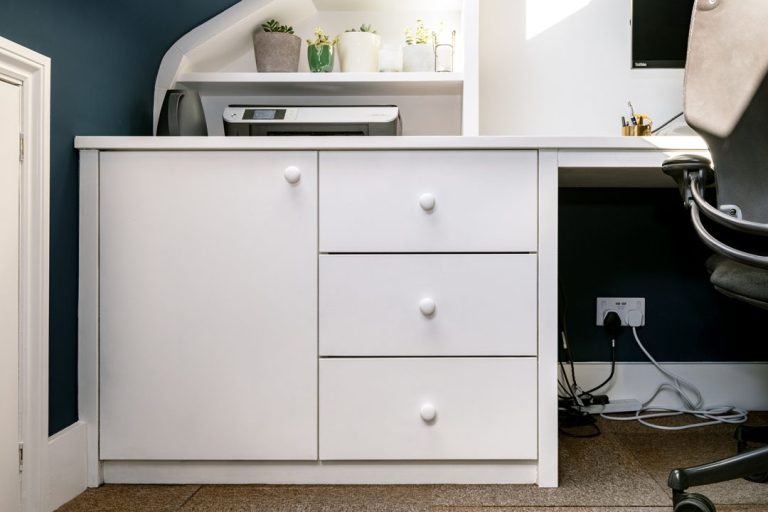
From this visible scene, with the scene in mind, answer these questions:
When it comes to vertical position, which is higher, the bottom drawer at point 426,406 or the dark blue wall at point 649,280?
the dark blue wall at point 649,280

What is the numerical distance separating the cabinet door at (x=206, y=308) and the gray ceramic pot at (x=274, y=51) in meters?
0.48

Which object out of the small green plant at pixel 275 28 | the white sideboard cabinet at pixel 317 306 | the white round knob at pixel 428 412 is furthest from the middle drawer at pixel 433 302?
the small green plant at pixel 275 28

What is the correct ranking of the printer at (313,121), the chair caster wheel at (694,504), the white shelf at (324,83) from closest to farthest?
the chair caster wheel at (694,504) → the printer at (313,121) → the white shelf at (324,83)

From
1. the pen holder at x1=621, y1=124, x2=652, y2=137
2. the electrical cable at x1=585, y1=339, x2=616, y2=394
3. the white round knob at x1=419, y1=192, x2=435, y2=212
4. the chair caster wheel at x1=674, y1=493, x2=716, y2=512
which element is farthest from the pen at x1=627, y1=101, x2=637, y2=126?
the chair caster wheel at x1=674, y1=493, x2=716, y2=512

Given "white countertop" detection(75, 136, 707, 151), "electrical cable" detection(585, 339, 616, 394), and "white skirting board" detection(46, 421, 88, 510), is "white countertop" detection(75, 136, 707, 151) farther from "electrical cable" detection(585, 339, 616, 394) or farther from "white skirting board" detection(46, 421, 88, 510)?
"electrical cable" detection(585, 339, 616, 394)

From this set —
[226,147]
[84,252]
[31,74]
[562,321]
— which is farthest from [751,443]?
[31,74]

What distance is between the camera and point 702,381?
1771mm

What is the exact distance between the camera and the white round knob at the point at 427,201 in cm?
122

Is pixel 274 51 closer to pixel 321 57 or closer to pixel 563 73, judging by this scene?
pixel 321 57

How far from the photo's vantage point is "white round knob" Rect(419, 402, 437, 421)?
122 centimetres

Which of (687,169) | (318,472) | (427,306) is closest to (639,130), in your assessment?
(687,169)

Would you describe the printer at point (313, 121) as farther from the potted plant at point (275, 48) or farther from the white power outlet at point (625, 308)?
the white power outlet at point (625, 308)

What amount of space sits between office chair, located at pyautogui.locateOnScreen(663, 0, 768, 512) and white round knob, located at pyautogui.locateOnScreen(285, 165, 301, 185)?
710mm

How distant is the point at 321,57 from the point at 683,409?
1423 millimetres
